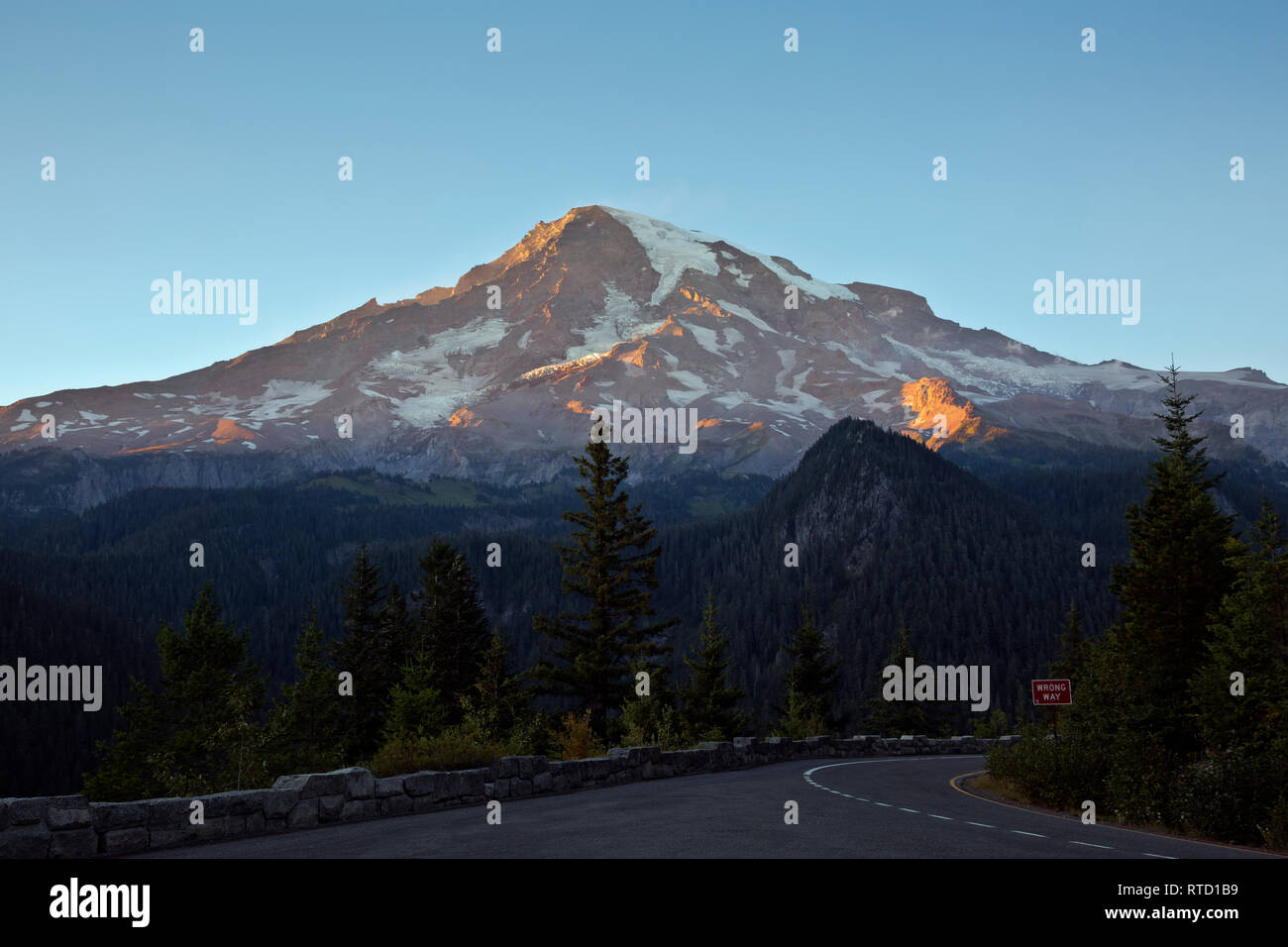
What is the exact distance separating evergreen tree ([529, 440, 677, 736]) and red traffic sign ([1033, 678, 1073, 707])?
19114 millimetres

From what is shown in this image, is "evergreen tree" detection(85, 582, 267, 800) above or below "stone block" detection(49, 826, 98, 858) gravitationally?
below

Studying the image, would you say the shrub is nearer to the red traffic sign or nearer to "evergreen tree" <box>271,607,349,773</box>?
the red traffic sign

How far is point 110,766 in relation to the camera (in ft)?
181

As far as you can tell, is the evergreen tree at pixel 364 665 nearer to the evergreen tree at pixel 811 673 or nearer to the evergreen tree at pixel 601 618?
the evergreen tree at pixel 601 618

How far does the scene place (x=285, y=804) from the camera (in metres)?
16.0

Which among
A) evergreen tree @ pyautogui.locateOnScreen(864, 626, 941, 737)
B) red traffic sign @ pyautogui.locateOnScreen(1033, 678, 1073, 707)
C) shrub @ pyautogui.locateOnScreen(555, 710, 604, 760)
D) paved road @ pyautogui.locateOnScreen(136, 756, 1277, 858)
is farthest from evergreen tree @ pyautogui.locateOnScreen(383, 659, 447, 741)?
evergreen tree @ pyautogui.locateOnScreen(864, 626, 941, 737)

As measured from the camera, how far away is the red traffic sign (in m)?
26.3

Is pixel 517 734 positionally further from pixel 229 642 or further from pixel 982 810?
pixel 229 642

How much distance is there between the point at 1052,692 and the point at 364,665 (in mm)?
45563

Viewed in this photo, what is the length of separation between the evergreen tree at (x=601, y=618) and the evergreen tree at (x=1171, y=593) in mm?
20389

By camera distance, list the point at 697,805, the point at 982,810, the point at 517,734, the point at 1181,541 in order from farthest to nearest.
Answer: the point at 1181,541
the point at 517,734
the point at 982,810
the point at 697,805
